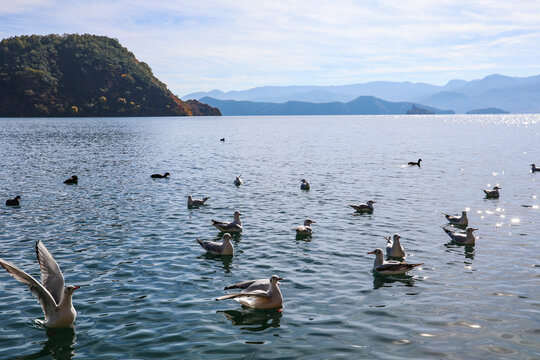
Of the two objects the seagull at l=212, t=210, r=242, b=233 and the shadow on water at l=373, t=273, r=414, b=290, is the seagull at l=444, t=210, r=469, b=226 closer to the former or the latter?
the shadow on water at l=373, t=273, r=414, b=290

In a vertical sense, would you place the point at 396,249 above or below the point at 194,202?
below

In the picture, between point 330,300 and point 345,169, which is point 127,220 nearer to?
point 330,300

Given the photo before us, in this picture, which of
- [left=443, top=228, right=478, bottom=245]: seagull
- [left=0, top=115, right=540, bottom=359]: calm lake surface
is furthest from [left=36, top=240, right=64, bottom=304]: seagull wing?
[left=443, top=228, right=478, bottom=245]: seagull

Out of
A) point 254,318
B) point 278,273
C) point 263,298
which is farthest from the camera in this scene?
point 278,273

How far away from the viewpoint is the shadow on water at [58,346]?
9.92 m

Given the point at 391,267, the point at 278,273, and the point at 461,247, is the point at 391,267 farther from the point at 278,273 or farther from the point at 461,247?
the point at 461,247

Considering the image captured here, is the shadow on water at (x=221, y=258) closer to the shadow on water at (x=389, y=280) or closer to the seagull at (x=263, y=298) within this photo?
the seagull at (x=263, y=298)

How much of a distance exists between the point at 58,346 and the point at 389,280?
427 inches

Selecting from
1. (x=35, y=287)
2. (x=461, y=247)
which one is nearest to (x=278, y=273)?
(x=35, y=287)

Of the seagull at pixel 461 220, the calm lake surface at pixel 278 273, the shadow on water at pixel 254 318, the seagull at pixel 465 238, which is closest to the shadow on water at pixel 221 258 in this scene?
the calm lake surface at pixel 278 273

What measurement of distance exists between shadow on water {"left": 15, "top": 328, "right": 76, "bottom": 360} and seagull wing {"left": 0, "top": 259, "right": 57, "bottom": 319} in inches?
23.2

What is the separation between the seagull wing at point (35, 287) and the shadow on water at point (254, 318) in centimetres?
467

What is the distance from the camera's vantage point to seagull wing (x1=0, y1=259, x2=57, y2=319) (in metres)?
9.24

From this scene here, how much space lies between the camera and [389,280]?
15.2 meters
